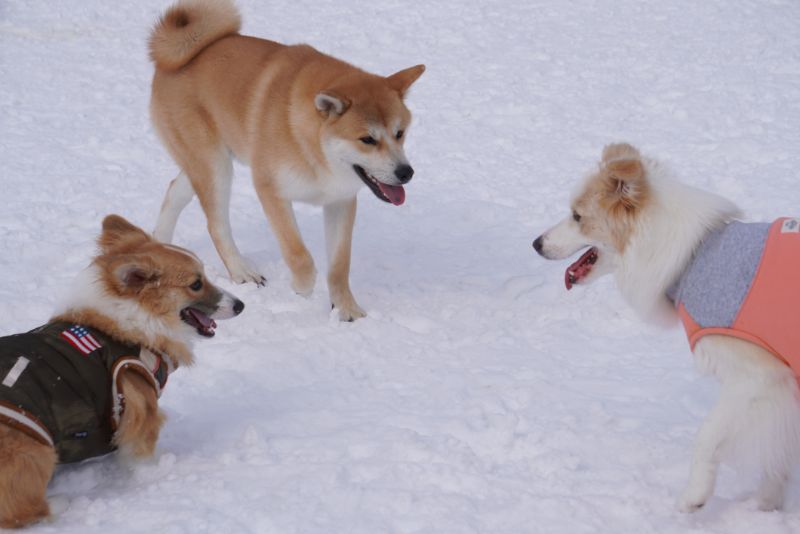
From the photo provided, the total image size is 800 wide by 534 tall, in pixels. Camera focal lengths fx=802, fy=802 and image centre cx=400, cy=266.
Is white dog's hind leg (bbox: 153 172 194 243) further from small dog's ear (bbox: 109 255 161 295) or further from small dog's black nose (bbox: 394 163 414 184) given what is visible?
small dog's ear (bbox: 109 255 161 295)

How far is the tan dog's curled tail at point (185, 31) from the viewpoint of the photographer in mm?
5312

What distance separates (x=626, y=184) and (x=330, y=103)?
2.11 meters

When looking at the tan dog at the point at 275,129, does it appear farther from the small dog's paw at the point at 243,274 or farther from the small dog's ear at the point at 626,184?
the small dog's ear at the point at 626,184

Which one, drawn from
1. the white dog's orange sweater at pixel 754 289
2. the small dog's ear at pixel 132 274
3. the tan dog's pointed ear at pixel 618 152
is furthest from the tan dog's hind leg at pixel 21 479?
the tan dog's pointed ear at pixel 618 152

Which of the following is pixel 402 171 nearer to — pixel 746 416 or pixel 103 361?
pixel 103 361

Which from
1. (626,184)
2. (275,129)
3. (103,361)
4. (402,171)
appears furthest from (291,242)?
(626,184)

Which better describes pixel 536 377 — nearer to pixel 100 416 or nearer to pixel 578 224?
pixel 578 224

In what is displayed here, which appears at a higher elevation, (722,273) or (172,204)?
(722,273)

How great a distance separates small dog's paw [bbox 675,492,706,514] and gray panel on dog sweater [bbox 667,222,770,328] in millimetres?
602

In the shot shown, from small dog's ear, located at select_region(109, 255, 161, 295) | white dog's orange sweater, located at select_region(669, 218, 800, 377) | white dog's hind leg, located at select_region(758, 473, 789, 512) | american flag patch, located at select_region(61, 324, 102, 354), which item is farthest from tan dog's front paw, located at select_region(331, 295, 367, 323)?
white dog's hind leg, located at select_region(758, 473, 789, 512)

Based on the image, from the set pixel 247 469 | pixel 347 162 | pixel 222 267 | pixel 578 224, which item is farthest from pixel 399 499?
pixel 222 267

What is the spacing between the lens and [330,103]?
4.59 meters

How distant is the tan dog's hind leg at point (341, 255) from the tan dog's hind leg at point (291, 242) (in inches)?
5.5

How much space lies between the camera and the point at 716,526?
2.86 m
